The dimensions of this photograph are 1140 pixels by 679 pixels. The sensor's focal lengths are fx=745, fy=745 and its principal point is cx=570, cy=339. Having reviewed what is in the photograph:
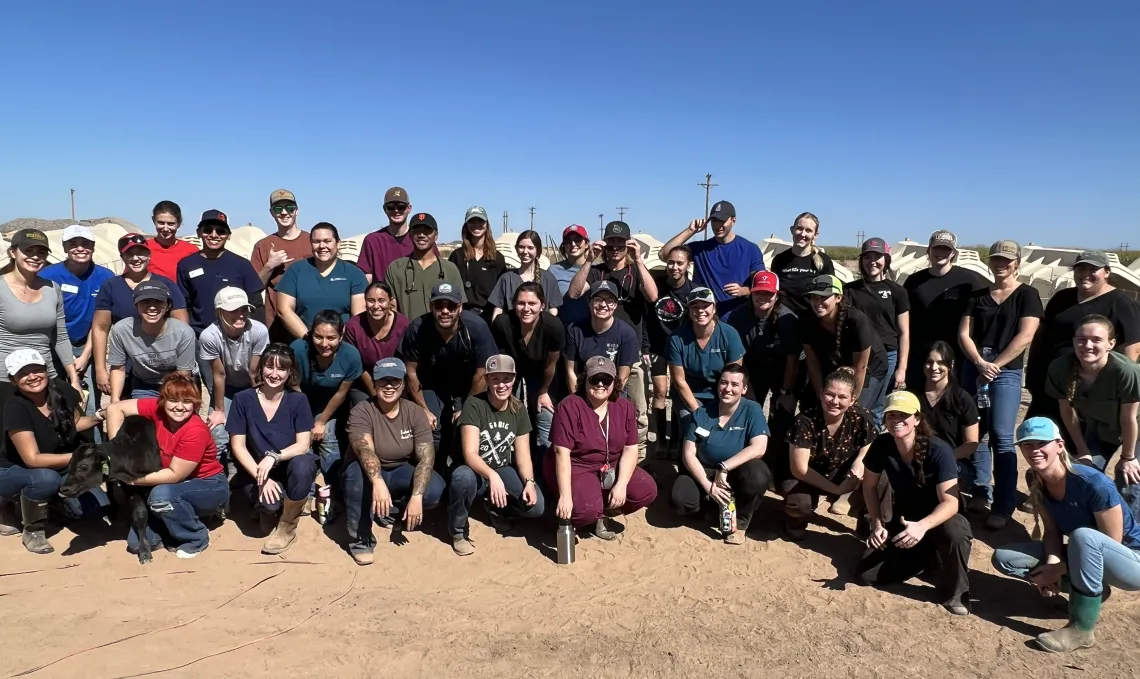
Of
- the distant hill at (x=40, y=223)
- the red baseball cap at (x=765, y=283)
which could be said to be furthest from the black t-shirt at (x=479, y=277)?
the distant hill at (x=40, y=223)

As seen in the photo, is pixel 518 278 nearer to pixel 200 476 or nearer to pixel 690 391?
pixel 690 391

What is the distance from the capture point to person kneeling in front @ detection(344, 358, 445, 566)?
16.3 feet

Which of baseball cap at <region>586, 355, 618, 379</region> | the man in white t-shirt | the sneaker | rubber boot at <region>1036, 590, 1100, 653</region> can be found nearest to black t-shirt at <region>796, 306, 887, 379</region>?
baseball cap at <region>586, 355, 618, 379</region>

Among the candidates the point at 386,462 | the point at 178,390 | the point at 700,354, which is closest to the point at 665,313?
the point at 700,354

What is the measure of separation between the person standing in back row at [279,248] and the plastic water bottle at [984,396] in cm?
546

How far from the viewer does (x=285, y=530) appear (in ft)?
16.9

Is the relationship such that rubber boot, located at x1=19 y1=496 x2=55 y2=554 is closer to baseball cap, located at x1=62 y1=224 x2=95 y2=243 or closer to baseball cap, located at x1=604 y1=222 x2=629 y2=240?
baseball cap, located at x1=62 y1=224 x2=95 y2=243

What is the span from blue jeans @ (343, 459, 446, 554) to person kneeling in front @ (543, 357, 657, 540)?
815mm

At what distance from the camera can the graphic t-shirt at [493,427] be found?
5207 mm

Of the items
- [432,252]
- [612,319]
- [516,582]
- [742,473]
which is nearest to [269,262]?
[432,252]

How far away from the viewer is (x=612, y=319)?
5.70m

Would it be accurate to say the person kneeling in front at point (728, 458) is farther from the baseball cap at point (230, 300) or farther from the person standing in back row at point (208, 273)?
the person standing in back row at point (208, 273)

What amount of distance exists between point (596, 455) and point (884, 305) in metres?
2.60

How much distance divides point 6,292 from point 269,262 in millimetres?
1756
